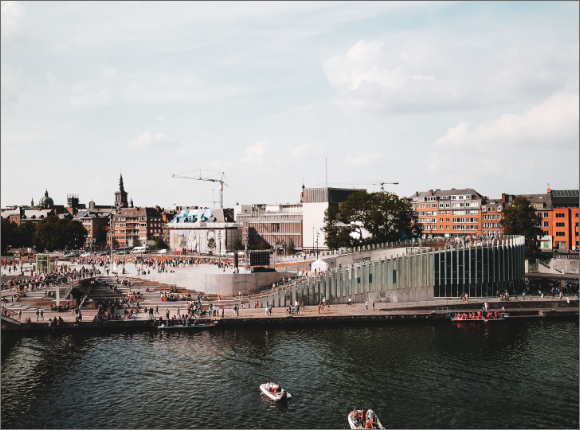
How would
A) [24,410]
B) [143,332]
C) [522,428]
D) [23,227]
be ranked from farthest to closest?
[23,227] < [143,332] < [24,410] < [522,428]

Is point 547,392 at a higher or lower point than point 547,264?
lower

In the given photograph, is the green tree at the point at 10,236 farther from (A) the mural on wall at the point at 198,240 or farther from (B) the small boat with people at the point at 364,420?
(B) the small boat with people at the point at 364,420

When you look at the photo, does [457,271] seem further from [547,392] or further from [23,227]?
[23,227]

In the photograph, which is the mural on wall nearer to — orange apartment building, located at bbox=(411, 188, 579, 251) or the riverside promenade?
orange apartment building, located at bbox=(411, 188, 579, 251)

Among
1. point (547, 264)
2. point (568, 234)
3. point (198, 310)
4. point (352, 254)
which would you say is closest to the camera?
point (198, 310)

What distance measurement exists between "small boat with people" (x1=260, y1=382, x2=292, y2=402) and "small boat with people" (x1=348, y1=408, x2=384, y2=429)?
20.6ft

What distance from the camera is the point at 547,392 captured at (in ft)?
142

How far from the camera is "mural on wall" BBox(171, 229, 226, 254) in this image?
184m

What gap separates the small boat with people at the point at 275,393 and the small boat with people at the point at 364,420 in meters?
6.27

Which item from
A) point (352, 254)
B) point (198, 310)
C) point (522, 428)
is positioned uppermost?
point (352, 254)

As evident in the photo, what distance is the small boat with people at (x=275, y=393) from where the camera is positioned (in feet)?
136

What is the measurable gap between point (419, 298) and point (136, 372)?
135ft

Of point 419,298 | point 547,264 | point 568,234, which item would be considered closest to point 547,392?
point 419,298

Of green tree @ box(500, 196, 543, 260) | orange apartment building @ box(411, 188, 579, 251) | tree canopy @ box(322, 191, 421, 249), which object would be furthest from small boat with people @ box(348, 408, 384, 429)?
orange apartment building @ box(411, 188, 579, 251)
